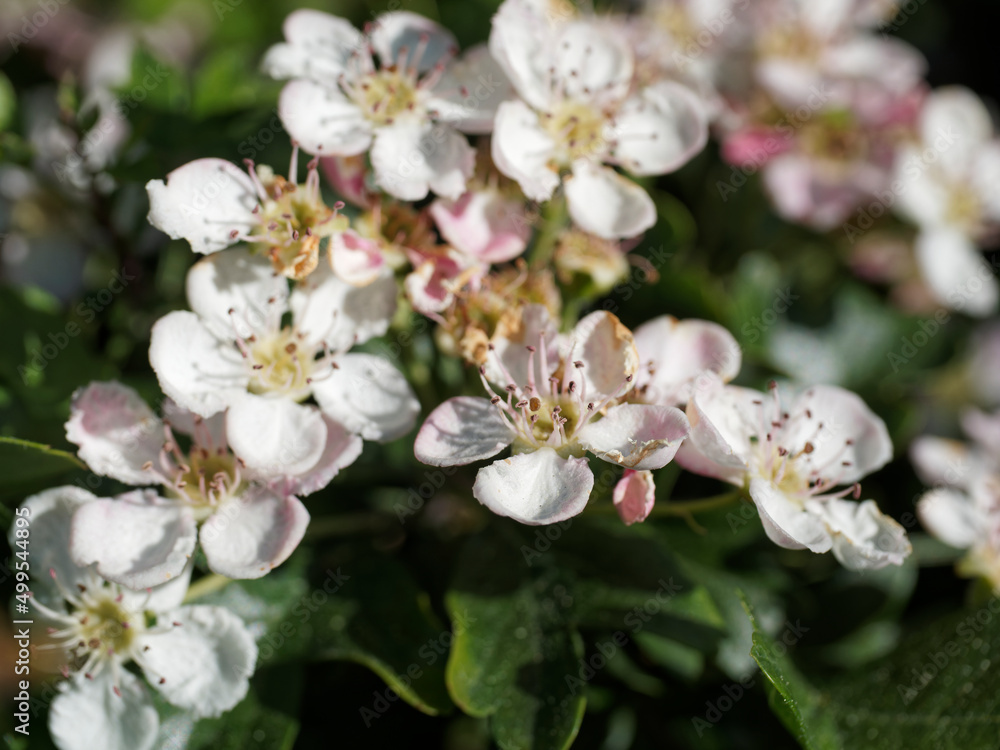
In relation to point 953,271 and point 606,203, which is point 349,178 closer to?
point 606,203

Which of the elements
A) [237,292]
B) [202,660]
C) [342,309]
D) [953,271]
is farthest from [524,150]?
[953,271]

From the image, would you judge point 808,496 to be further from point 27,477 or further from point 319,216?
point 27,477

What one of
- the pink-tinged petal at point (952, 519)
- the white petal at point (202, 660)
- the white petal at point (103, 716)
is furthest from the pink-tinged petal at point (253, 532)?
the pink-tinged petal at point (952, 519)

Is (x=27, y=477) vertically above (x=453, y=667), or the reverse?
(x=27, y=477)

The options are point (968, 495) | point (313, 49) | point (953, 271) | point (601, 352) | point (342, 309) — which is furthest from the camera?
point (953, 271)

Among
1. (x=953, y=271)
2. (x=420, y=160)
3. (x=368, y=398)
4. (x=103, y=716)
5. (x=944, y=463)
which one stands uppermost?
(x=420, y=160)

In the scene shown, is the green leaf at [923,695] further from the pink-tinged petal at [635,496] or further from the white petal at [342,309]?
the white petal at [342,309]

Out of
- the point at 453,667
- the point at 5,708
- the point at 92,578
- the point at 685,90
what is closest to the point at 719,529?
the point at 453,667
